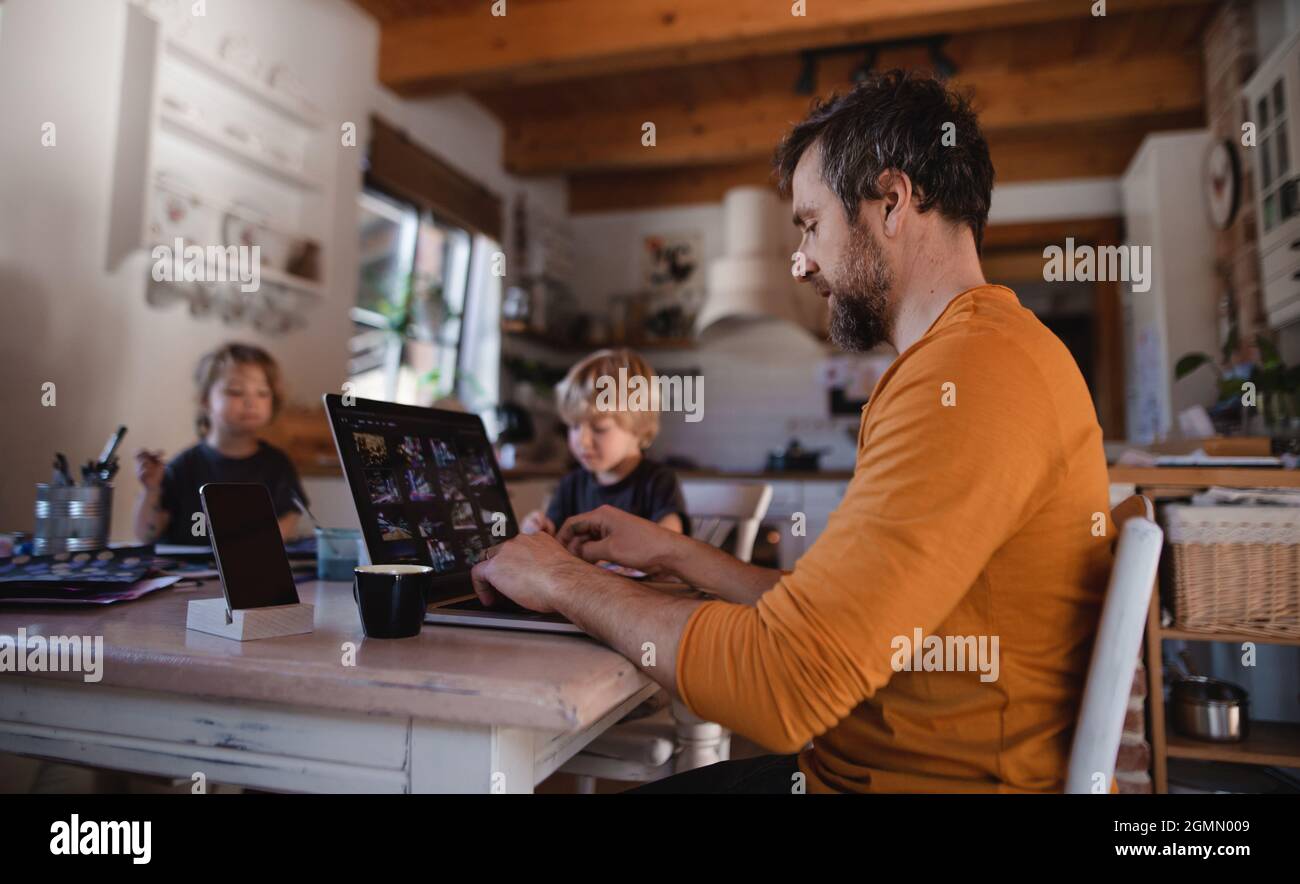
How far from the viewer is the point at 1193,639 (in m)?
2.02

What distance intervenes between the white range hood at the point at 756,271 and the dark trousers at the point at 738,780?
3624 mm

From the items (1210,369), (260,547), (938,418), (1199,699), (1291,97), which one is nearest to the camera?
Answer: (938,418)

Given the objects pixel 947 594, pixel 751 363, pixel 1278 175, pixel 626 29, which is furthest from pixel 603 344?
pixel 947 594

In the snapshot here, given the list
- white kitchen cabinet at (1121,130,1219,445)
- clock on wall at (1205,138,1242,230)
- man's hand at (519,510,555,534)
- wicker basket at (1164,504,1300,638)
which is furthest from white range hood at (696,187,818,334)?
man's hand at (519,510,555,534)

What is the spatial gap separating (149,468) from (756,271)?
3.27 m

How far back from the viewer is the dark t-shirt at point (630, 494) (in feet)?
7.57

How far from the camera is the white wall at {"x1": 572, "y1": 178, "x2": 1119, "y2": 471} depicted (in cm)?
505

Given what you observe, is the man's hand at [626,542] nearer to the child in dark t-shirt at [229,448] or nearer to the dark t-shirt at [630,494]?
the dark t-shirt at [630,494]

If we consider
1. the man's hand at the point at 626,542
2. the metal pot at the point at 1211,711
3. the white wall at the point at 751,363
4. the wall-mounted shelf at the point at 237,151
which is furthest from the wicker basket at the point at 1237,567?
the white wall at the point at 751,363

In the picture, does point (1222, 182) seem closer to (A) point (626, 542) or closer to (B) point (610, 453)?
(B) point (610, 453)

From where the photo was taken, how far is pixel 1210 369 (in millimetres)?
3744
